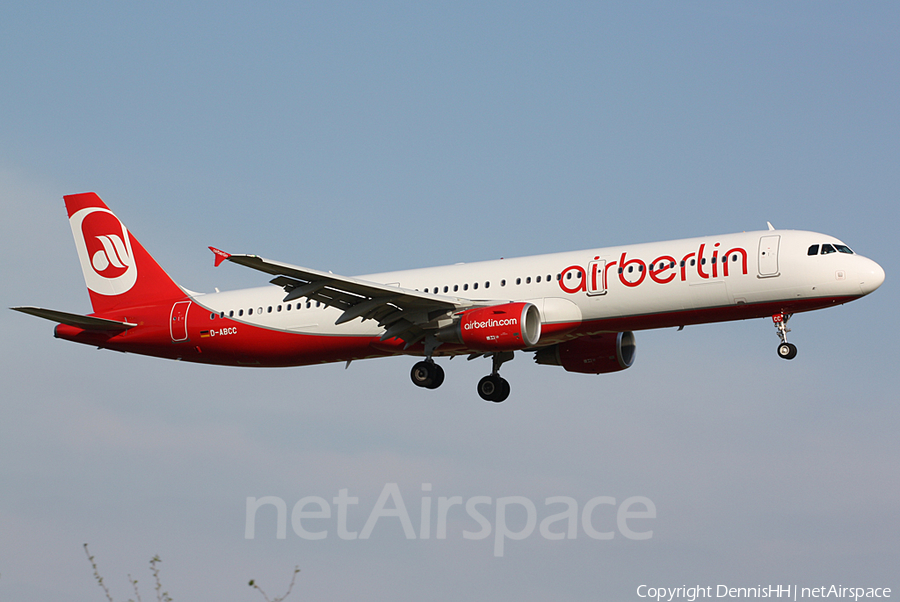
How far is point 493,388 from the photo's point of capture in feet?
129

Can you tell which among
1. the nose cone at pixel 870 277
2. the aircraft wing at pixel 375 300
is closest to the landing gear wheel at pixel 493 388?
the aircraft wing at pixel 375 300

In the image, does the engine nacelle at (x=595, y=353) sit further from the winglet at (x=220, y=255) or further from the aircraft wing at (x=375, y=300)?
the winglet at (x=220, y=255)

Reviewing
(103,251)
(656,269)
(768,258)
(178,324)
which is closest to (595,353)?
(656,269)

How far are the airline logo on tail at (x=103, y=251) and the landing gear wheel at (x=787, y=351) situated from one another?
78.0ft

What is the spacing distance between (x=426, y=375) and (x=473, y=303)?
352cm

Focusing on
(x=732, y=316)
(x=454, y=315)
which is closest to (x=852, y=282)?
(x=732, y=316)

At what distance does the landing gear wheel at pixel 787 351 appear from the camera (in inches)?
1297

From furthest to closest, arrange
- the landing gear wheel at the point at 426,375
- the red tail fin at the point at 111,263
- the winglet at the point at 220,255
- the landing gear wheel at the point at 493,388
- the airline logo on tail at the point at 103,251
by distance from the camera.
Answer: the airline logo on tail at the point at 103,251
the red tail fin at the point at 111,263
the landing gear wheel at the point at 493,388
the landing gear wheel at the point at 426,375
the winglet at the point at 220,255

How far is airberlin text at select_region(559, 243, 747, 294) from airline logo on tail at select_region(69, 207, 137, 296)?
58.0 ft

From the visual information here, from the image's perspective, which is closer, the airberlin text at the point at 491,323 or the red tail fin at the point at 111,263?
the airberlin text at the point at 491,323

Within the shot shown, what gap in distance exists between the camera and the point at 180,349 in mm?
40000

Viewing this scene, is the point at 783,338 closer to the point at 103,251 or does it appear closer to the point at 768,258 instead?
the point at 768,258

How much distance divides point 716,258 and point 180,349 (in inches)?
764

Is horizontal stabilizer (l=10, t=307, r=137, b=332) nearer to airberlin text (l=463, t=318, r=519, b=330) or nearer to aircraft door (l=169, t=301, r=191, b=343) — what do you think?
aircraft door (l=169, t=301, r=191, b=343)
